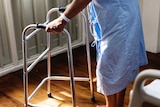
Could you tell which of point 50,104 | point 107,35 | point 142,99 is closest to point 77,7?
point 107,35

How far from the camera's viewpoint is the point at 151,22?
2822 mm

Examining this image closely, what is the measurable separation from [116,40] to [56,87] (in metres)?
0.99

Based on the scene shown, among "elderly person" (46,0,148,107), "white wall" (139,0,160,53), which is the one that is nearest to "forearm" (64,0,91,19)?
"elderly person" (46,0,148,107)

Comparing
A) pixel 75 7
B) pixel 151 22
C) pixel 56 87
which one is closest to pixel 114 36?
pixel 75 7

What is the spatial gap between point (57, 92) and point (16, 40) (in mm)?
700

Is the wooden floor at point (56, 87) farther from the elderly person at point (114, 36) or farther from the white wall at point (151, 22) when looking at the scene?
the elderly person at point (114, 36)

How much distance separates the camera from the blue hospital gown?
1.43 metres

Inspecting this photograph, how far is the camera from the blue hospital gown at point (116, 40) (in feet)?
4.70

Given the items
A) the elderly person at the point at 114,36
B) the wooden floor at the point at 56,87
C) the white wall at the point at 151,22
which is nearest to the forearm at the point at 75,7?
the elderly person at the point at 114,36

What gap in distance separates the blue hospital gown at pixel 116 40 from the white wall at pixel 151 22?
122cm

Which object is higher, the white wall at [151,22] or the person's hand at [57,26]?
the person's hand at [57,26]

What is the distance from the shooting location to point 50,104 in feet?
6.79

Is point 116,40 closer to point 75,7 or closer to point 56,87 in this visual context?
point 75,7

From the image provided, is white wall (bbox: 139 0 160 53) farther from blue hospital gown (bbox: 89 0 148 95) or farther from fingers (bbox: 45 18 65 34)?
fingers (bbox: 45 18 65 34)
